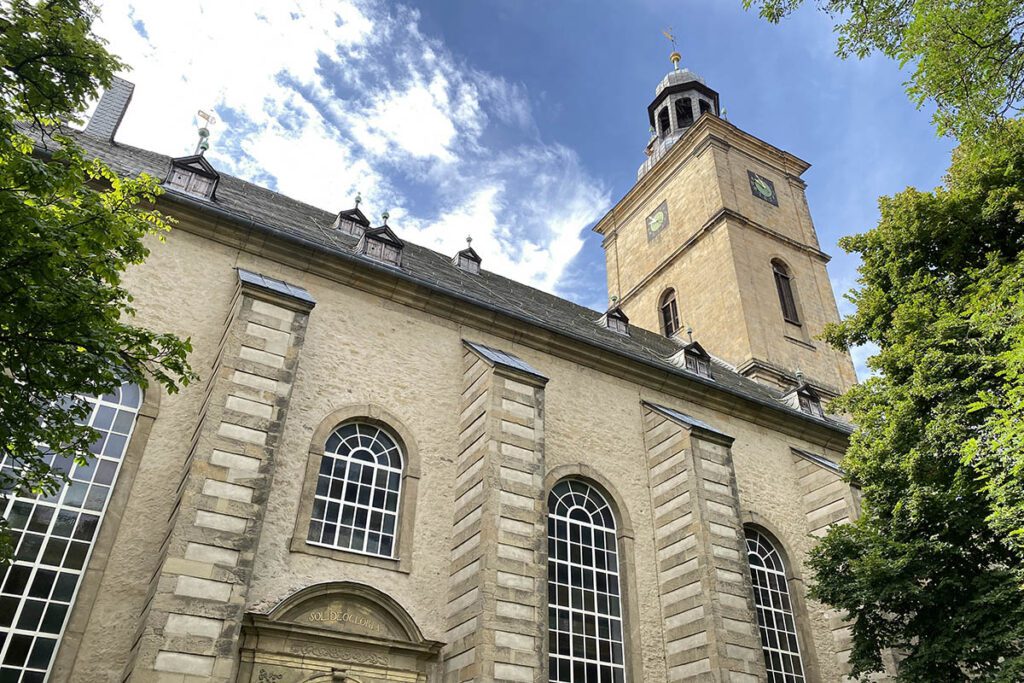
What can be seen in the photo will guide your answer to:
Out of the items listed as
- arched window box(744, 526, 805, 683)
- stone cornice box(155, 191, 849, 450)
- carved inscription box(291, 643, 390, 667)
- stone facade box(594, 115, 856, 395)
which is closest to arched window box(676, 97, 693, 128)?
stone facade box(594, 115, 856, 395)

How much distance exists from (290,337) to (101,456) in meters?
2.77

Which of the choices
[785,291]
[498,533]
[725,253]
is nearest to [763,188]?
[785,291]

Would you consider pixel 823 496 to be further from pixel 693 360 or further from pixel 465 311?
pixel 465 311

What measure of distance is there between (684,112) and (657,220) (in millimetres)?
6531

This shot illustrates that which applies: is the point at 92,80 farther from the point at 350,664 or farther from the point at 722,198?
the point at 722,198

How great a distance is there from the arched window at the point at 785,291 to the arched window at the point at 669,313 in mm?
3495

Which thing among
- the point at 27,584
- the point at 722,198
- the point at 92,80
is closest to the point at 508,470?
the point at 27,584

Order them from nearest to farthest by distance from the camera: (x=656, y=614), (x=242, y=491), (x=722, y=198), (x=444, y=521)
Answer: (x=242, y=491)
(x=444, y=521)
(x=656, y=614)
(x=722, y=198)

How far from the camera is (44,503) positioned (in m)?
8.85

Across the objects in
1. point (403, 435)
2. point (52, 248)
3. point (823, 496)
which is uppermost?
point (823, 496)

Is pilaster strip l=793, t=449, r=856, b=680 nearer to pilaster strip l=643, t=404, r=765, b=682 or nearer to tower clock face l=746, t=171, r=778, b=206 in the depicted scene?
pilaster strip l=643, t=404, r=765, b=682

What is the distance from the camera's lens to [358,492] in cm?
1102

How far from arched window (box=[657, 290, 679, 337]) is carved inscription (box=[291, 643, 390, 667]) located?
61.1 feet

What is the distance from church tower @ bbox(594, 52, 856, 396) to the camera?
77.7ft
